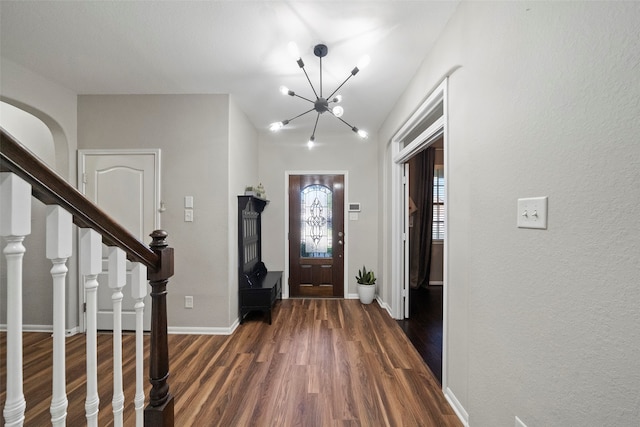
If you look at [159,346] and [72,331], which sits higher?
[159,346]

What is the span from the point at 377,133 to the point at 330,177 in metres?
1.01

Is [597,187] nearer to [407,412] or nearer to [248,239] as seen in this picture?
[407,412]

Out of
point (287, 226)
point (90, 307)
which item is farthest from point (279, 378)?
point (287, 226)

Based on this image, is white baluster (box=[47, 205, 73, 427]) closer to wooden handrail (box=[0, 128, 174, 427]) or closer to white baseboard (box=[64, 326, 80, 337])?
wooden handrail (box=[0, 128, 174, 427])

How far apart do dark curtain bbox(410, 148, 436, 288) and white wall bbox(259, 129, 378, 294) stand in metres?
0.91

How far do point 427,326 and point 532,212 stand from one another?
241 centimetres

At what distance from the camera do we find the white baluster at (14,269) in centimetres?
62

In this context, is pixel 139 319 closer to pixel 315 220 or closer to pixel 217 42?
pixel 217 42

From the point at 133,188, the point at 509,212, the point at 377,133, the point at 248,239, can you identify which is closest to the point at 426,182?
the point at 377,133

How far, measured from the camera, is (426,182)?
15.2 ft

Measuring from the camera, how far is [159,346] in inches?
46.2

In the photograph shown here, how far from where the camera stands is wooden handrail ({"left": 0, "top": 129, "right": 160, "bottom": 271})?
61 cm

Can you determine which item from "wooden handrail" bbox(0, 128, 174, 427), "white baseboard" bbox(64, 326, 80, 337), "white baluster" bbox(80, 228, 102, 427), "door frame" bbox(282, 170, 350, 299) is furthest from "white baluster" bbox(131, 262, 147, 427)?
"door frame" bbox(282, 170, 350, 299)

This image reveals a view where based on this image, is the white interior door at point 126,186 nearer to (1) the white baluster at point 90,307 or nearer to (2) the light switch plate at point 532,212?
(1) the white baluster at point 90,307
